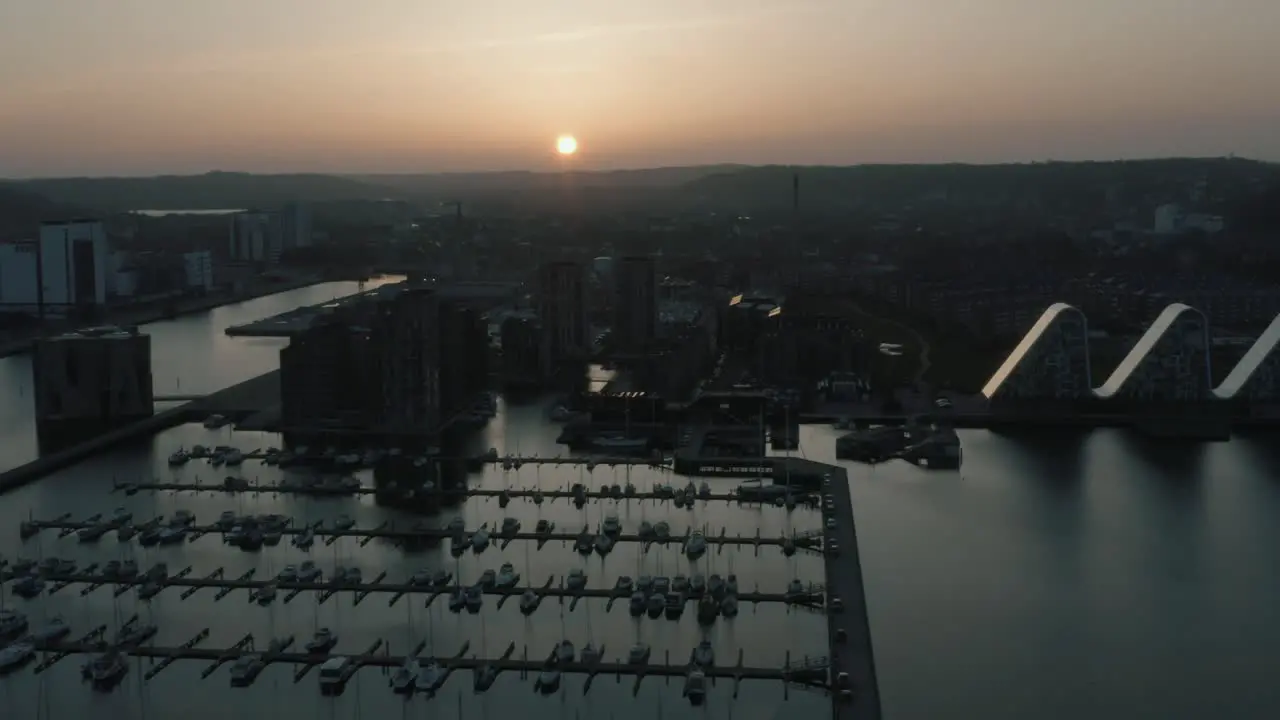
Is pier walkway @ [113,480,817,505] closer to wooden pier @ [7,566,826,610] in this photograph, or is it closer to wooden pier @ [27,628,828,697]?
wooden pier @ [7,566,826,610]

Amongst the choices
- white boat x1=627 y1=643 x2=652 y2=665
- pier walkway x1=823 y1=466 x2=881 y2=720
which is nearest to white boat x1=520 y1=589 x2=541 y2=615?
white boat x1=627 y1=643 x2=652 y2=665

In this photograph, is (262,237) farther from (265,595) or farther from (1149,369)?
(265,595)

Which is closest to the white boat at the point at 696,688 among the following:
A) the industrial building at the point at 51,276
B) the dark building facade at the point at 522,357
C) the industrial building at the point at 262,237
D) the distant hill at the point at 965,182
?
the dark building facade at the point at 522,357

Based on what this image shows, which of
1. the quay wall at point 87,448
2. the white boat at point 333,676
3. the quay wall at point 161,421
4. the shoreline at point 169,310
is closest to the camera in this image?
the white boat at point 333,676

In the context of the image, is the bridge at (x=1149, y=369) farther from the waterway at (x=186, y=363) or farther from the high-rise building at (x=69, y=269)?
the high-rise building at (x=69, y=269)

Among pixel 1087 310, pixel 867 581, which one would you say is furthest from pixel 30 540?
pixel 1087 310

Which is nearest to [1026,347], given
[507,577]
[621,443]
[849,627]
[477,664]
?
[621,443]

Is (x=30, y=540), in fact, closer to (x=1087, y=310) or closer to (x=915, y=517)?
(x=915, y=517)
